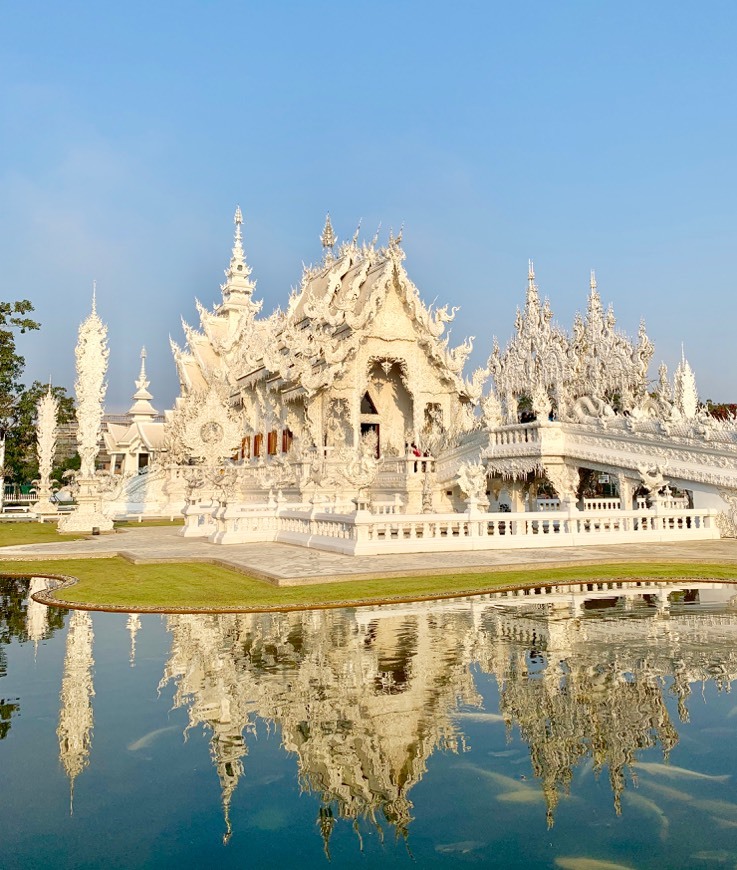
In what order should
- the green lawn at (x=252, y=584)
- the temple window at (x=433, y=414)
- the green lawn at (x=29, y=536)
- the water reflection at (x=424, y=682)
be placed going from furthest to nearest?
the temple window at (x=433, y=414) → the green lawn at (x=29, y=536) → the green lawn at (x=252, y=584) → the water reflection at (x=424, y=682)

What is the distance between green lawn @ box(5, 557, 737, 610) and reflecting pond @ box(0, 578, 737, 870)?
66.9 inches

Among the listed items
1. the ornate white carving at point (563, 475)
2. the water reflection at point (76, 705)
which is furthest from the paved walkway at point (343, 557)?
the ornate white carving at point (563, 475)

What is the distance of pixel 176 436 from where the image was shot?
125 ft

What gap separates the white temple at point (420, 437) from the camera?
17.5m

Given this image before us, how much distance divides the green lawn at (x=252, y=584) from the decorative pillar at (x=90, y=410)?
399 inches

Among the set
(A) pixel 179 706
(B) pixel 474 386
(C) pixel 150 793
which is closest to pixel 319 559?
(A) pixel 179 706

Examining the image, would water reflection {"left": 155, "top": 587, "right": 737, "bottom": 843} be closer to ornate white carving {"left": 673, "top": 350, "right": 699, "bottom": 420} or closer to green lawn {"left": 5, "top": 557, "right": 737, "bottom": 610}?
green lawn {"left": 5, "top": 557, "right": 737, "bottom": 610}

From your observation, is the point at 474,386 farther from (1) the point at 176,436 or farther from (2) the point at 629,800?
(2) the point at 629,800

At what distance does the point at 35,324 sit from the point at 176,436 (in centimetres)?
859

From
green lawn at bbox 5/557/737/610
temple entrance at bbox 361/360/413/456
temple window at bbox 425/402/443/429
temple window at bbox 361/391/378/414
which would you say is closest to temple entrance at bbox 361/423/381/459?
temple entrance at bbox 361/360/413/456

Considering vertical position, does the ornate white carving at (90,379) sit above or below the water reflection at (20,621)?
above

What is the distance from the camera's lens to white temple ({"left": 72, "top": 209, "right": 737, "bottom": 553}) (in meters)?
17.5

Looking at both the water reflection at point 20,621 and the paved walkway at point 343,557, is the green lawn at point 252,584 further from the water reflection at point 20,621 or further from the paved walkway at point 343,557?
the water reflection at point 20,621

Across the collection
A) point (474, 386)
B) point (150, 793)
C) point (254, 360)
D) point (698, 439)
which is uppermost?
point (254, 360)
